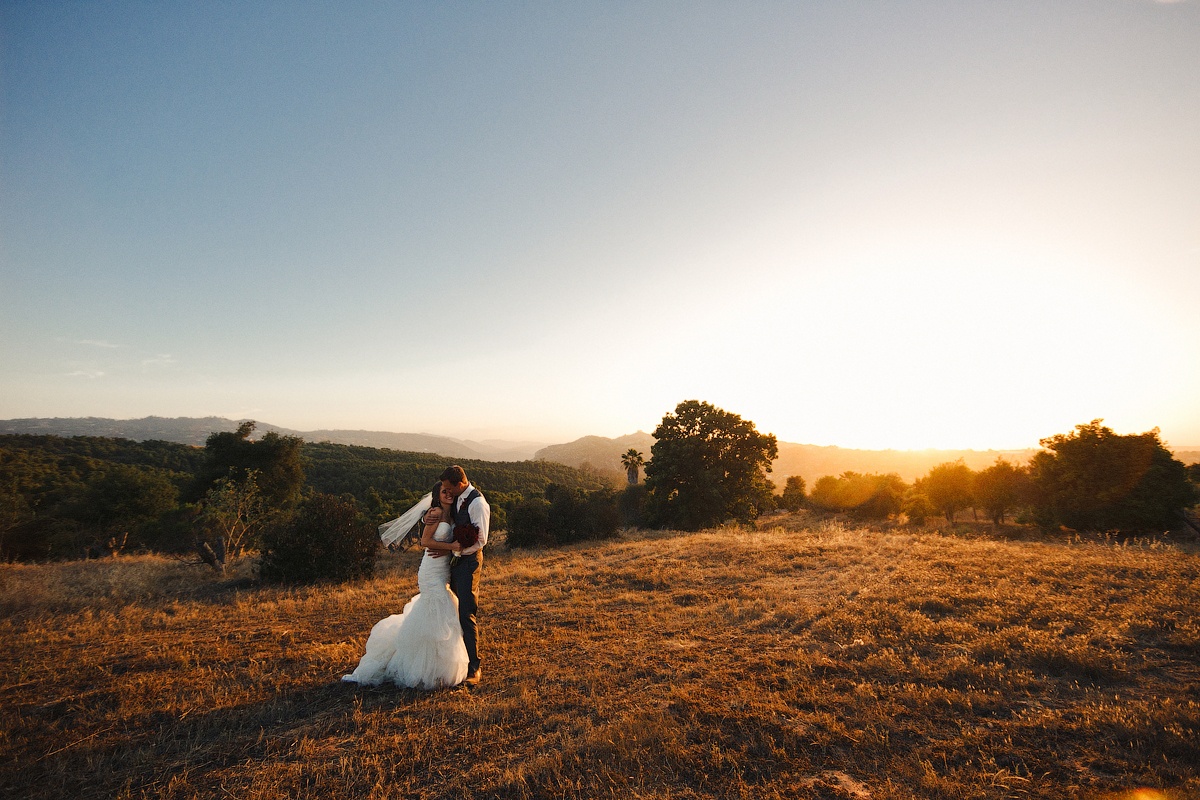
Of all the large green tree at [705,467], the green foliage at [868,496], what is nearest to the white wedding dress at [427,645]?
the large green tree at [705,467]

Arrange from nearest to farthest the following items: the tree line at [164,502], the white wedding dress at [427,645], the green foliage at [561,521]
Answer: the white wedding dress at [427,645] < the tree line at [164,502] < the green foliage at [561,521]

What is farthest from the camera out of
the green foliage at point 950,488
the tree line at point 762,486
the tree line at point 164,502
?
the green foliage at point 950,488

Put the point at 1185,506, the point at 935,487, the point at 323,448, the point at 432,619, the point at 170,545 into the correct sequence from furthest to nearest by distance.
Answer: the point at 323,448, the point at 935,487, the point at 170,545, the point at 1185,506, the point at 432,619

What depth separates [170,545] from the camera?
32.2 meters

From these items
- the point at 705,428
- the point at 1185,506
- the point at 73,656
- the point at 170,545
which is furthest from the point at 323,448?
the point at 1185,506

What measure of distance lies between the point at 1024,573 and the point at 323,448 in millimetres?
103605

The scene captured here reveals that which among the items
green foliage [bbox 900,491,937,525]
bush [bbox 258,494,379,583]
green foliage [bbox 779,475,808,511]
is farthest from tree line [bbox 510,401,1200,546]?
green foliage [bbox 779,475,808,511]

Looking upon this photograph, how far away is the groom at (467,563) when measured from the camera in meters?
6.48

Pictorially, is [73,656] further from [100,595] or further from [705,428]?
[705,428]

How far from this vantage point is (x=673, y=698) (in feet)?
18.3

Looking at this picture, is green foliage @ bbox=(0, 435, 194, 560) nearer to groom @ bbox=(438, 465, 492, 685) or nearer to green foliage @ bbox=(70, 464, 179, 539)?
A: green foliage @ bbox=(70, 464, 179, 539)

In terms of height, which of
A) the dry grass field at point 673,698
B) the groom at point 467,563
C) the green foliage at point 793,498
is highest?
the groom at point 467,563

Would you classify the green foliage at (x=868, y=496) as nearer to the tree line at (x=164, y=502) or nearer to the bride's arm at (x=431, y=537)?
the tree line at (x=164, y=502)

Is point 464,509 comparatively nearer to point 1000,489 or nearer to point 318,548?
point 318,548
